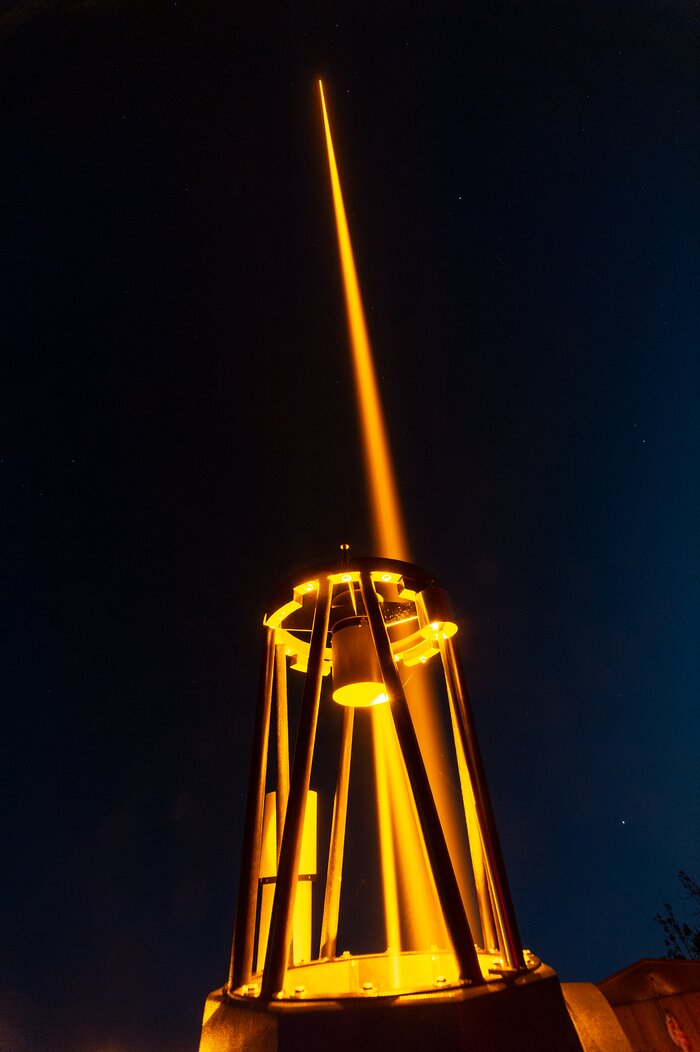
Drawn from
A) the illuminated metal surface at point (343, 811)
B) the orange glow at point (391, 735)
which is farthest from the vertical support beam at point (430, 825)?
the orange glow at point (391, 735)

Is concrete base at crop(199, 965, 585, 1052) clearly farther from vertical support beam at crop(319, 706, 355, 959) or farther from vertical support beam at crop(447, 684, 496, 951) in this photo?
vertical support beam at crop(319, 706, 355, 959)

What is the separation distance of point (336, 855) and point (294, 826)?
134 inches

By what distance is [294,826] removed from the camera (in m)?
4.40

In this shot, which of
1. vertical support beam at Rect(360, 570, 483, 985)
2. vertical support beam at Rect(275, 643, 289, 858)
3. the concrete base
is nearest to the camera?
the concrete base

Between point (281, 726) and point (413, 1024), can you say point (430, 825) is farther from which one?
point (281, 726)

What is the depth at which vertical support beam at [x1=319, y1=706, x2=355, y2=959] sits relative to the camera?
22.6 ft

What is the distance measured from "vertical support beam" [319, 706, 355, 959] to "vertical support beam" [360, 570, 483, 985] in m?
3.15

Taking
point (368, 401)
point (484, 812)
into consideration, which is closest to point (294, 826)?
point (484, 812)

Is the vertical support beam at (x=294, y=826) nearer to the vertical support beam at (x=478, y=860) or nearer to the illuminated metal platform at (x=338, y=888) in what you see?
the illuminated metal platform at (x=338, y=888)

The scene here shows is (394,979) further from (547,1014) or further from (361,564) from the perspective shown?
(361,564)

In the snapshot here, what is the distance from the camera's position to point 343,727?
774cm

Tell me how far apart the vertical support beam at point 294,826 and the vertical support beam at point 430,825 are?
60cm

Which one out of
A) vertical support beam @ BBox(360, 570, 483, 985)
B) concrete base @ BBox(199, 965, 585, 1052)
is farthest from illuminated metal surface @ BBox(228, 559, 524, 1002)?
concrete base @ BBox(199, 965, 585, 1052)

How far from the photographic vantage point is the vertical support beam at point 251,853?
4.87 m
